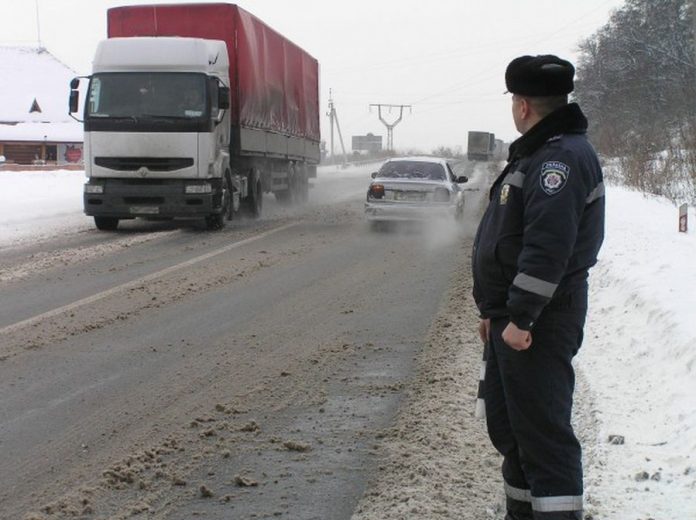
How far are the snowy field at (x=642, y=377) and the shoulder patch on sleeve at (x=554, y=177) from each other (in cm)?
165

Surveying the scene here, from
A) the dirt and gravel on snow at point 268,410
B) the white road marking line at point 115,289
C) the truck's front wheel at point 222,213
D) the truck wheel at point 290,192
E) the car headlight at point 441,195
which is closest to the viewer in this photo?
the dirt and gravel on snow at point 268,410

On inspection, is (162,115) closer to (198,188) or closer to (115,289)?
(198,188)

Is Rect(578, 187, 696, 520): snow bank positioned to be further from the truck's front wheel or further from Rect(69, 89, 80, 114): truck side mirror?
Rect(69, 89, 80, 114): truck side mirror

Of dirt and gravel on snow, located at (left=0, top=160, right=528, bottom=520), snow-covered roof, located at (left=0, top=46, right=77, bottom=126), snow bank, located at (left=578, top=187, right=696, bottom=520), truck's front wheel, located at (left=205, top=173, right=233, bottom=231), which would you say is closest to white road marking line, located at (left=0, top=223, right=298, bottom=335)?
dirt and gravel on snow, located at (left=0, top=160, right=528, bottom=520)

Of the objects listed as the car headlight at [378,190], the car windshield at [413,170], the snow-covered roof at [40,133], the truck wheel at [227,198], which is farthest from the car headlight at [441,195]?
the snow-covered roof at [40,133]

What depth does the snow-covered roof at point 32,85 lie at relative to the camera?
245 ft

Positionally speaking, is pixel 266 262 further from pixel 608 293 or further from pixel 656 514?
pixel 656 514

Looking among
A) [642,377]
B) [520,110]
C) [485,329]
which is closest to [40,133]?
[642,377]

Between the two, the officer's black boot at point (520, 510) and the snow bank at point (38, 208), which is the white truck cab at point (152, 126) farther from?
the officer's black boot at point (520, 510)

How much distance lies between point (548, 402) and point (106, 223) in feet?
51.7

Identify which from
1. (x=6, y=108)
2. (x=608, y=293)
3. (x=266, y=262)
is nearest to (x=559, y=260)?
(x=608, y=293)

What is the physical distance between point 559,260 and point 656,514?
4.95ft

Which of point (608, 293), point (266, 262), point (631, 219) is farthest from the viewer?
point (631, 219)

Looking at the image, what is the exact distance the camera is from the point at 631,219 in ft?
54.9
